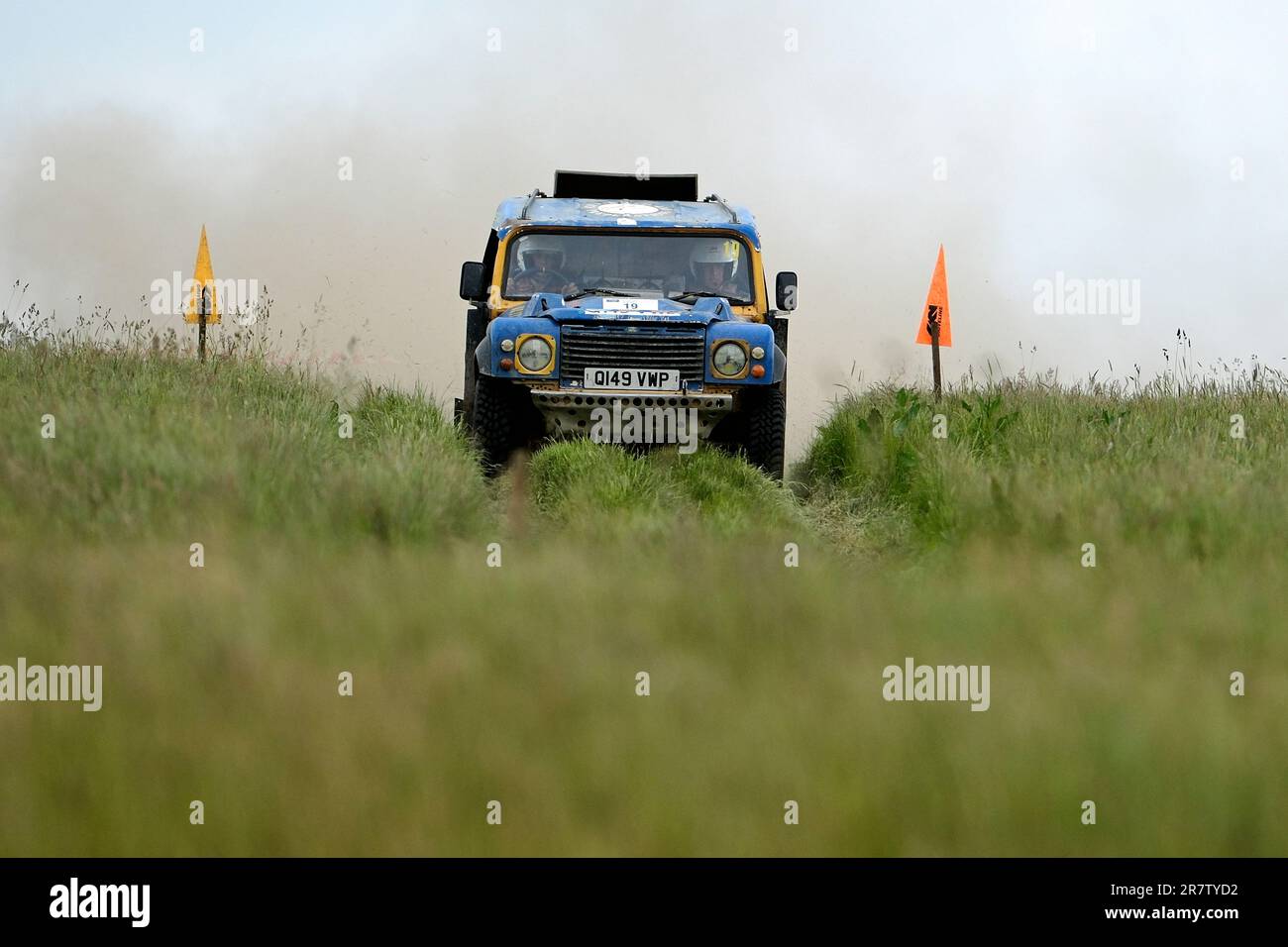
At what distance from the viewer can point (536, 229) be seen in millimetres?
10953

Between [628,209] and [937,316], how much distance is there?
4535 millimetres

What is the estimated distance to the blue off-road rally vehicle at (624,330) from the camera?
955cm

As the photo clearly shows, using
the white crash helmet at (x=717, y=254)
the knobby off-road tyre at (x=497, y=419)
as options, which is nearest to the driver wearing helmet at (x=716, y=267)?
the white crash helmet at (x=717, y=254)

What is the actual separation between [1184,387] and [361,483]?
940 centimetres

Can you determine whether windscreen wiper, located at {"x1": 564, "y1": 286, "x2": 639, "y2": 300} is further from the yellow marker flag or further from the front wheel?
the yellow marker flag

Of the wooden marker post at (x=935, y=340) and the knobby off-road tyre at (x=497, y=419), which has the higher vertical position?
the wooden marker post at (x=935, y=340)

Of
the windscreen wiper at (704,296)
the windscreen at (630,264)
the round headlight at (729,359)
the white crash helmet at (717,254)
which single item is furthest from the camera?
the white crash helmet at (717,254)

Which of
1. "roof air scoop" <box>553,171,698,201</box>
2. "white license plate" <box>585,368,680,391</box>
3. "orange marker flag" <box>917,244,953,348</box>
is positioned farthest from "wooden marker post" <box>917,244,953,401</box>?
"white license plate" <box>585,368,680,391</box>

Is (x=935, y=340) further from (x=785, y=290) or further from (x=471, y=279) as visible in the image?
(x=471, y=279)

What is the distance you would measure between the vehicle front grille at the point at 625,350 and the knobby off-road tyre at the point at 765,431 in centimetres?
57

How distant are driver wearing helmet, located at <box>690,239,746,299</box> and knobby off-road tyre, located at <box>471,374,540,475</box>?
6.12 ft

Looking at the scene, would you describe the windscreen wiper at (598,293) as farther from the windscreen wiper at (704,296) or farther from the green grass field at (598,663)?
the green grass field at (598,663)

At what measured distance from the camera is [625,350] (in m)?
9.55
